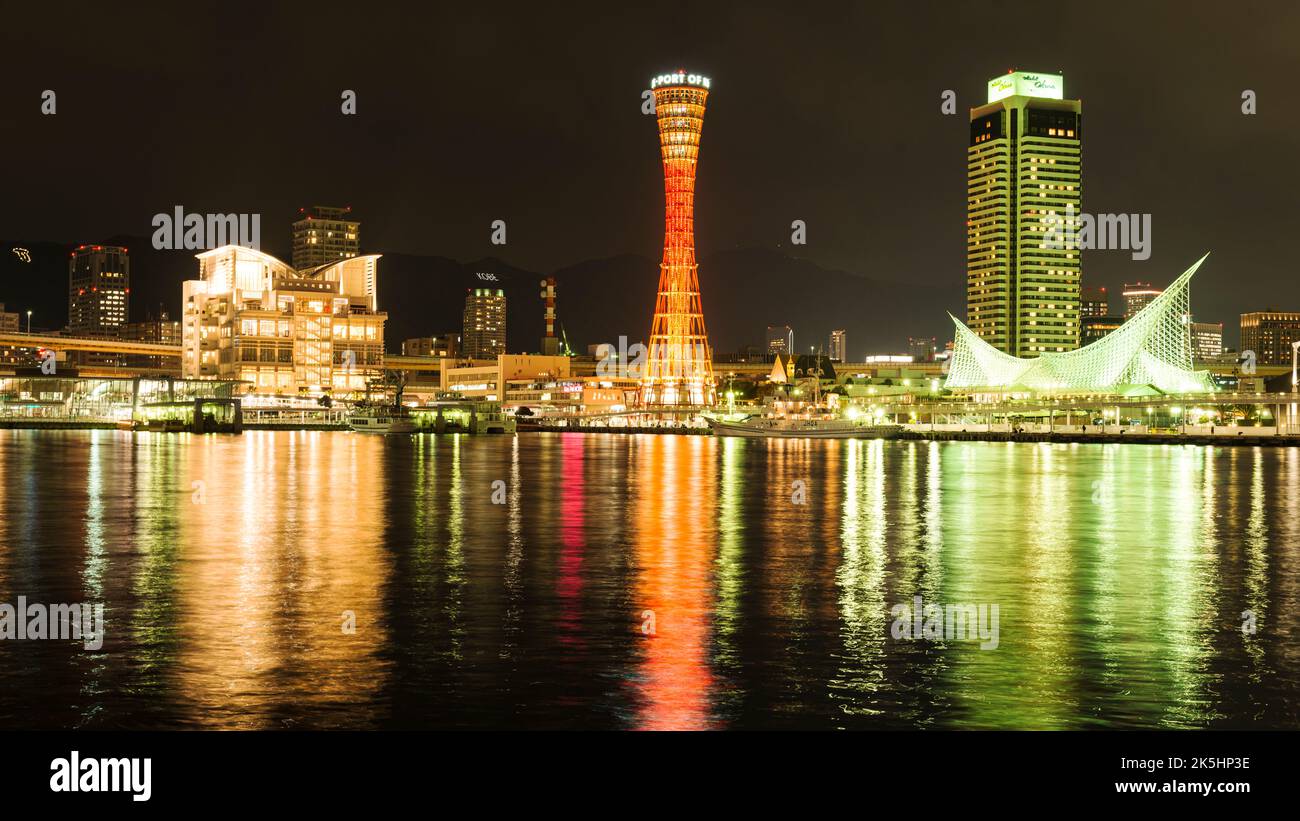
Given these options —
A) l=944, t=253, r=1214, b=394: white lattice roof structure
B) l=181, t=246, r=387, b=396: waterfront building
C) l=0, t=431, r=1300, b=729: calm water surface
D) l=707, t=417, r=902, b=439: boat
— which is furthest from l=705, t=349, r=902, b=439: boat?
l=0, t=431, r=1300, b=729: calm water surface

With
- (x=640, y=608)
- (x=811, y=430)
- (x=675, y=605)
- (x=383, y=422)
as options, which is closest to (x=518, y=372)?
(x=383, y=422)

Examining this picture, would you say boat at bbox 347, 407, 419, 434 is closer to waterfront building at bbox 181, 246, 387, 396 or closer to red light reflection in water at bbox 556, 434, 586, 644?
waterfront building at bbox 181, 246, 387, 396

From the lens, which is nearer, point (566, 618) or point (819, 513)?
point (566, 618)

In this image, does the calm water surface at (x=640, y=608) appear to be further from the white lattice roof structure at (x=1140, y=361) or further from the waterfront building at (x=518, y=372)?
the waterfront building at (x=518, y=372)

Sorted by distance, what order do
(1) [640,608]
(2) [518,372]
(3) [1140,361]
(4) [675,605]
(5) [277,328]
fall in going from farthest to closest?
(2) [518,372] → (5) [277,328] → (3) [1140,361] → (4) [675,605] → (1) [640,608]

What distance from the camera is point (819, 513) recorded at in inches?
1388

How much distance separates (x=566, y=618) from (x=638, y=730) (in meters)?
6.01

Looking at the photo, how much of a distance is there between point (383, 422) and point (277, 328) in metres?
40.4

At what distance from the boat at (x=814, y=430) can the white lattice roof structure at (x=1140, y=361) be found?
1057 inches

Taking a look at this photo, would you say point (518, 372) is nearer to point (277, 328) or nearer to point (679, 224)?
point (277, 328)

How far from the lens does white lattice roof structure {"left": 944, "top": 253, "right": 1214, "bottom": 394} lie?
137750mm

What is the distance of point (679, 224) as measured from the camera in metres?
134
